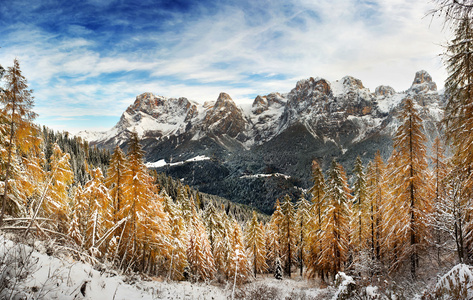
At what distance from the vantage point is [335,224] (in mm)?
20359

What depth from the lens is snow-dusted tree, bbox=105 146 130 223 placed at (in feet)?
53.0

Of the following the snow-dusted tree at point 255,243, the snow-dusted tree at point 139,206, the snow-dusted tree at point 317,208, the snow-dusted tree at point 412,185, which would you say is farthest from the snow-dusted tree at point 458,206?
the snow-dusted tree at point 255,243

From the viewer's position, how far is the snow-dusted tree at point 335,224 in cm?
2011

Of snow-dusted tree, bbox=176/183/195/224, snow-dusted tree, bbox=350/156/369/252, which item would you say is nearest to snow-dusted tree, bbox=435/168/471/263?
snow-dusted tree, bbox=350/156/369/252

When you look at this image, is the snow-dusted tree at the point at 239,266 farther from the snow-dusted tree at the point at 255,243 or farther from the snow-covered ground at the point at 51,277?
the snow-covered ground at the point at 51,277

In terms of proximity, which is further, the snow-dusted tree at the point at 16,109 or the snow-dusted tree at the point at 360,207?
the snow-dusted tree at the point at 360,207

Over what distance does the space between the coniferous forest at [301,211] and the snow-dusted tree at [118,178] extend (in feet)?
0.30

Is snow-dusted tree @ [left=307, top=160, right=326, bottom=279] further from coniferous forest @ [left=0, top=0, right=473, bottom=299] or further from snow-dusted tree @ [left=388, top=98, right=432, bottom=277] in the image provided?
snow-dusted tree @ [left=388, top=98, right=432, bottom=277]

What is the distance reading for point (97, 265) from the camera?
5836 mm

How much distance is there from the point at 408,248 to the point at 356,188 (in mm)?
10969

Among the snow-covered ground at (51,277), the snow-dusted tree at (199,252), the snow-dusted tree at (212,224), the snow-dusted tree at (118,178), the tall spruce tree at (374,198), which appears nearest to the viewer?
the snow-covered ground at (51,277)

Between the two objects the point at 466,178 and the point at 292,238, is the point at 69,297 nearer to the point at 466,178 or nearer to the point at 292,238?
the point at 466,178

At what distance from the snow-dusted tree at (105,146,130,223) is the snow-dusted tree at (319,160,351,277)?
53.6 ft

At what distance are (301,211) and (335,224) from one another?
1033cm
